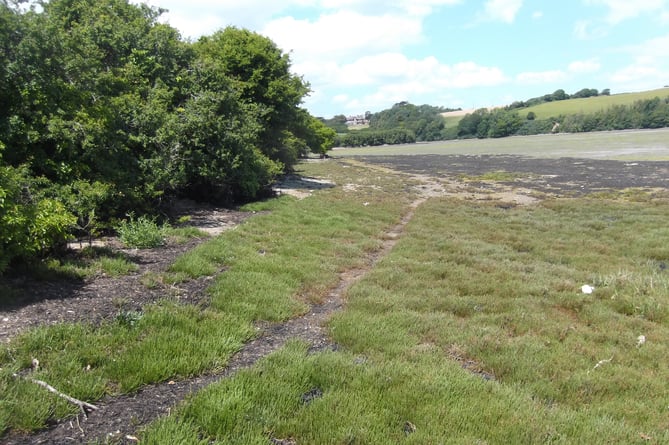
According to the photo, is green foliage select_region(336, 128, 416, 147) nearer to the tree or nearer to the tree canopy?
the tree

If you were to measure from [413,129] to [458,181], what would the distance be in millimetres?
153698

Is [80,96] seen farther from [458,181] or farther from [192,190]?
[458,181]

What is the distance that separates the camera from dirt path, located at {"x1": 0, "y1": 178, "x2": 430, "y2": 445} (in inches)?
156

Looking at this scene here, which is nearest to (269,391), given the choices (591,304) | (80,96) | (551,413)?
(551,413)

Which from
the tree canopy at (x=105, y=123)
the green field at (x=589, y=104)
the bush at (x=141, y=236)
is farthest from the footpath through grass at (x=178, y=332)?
the green field at (x=589, y=104)

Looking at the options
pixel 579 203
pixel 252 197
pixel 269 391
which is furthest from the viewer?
pixel 579 203

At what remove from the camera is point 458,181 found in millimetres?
46312

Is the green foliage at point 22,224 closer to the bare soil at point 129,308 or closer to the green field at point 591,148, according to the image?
the bare soil at point 129,308

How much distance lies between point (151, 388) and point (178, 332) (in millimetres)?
1228

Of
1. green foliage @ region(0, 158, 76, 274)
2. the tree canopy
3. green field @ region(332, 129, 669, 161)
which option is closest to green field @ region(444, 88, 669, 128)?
green field @ region(332, 129, 669, 161)

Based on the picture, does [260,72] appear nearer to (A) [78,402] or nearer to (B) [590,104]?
(A) [78,402]

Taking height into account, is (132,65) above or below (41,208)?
above

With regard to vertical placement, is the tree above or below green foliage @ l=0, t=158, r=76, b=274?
above

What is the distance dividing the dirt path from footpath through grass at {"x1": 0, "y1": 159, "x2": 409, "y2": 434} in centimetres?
13
